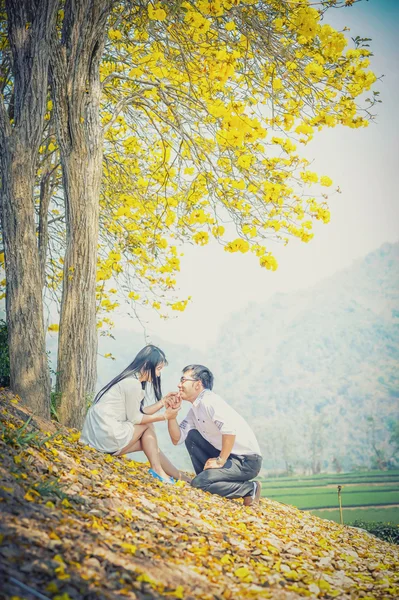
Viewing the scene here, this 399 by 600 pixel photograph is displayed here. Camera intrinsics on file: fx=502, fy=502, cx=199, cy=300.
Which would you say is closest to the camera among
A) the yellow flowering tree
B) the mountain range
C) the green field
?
the yellow flowering tree

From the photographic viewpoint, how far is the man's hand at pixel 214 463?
14.4 ft

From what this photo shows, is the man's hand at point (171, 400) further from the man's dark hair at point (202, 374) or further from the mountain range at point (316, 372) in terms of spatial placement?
the mountain range at point (316, 372)

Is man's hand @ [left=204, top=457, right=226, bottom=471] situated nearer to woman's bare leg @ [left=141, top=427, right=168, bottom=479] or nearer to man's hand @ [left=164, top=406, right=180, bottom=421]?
woman's bare leg @ [left=141, top=427, right=168, bottom=479]

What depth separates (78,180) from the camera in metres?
5.02

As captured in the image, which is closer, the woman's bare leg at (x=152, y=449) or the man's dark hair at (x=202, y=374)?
the woman's bare leg at (x=152, y=449)

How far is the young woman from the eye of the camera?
13.6ft


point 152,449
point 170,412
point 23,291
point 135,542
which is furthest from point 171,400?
point 135,542

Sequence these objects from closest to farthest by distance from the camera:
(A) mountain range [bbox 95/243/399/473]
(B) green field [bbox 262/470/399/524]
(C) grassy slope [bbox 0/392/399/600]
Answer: (C) grassy slope [bbox 0/392/399/600] < (B) green field [bbox 262/470/399/524] < (A) mountain range [bbox 95/243/399/473]

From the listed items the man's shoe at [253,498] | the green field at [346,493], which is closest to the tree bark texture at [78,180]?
the man's shoe at [253,498]

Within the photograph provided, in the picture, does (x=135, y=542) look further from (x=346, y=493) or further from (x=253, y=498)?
(x=346, y=493)

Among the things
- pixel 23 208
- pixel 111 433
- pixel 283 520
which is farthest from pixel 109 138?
A: pixel 283 520

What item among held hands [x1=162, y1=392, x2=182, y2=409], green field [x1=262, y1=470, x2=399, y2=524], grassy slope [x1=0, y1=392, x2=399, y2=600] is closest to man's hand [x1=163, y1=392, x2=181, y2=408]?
held hands [x1=162, y1=392, x2=182, y2=409]

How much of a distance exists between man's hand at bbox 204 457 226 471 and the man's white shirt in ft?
0.64

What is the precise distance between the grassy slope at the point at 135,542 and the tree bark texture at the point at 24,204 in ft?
1.21
